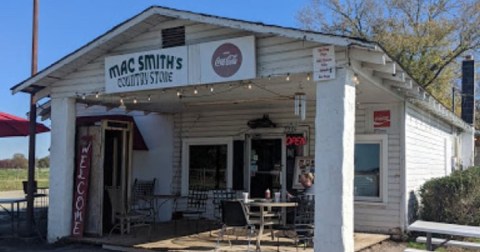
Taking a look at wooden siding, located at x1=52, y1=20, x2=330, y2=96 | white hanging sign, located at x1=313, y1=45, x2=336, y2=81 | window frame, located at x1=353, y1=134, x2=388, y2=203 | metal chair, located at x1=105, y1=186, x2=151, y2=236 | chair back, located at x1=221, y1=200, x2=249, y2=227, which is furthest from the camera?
window frame, located at x1=353, y1=134, x2=388, y2=203

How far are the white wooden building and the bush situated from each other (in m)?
0.40

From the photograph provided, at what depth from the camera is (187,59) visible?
7.71 metres

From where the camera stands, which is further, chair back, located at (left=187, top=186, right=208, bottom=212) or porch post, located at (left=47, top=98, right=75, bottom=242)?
chair back, located at (left=187, top=186, right=208, bottom=212)

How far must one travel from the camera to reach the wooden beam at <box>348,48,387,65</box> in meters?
6.53

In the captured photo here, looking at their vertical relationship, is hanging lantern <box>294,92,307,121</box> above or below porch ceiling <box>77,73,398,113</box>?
below

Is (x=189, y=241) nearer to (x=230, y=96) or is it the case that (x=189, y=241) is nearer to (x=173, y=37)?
(x=230, y=96)

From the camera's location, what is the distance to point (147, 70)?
26.7 feet

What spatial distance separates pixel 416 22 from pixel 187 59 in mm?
21716

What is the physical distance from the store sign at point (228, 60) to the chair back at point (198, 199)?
17.3ft

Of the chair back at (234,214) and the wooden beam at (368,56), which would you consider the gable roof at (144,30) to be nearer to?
the wooden beam at (368,56)

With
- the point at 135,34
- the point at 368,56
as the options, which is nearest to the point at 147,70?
the point at 135,34

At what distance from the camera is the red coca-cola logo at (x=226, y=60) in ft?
23.7

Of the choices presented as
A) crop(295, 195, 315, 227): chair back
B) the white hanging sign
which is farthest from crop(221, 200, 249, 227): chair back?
the white hanging sign

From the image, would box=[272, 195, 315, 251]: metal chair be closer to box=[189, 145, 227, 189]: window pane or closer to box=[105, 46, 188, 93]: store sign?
box=[105, 46, 188, 93]: store sign
